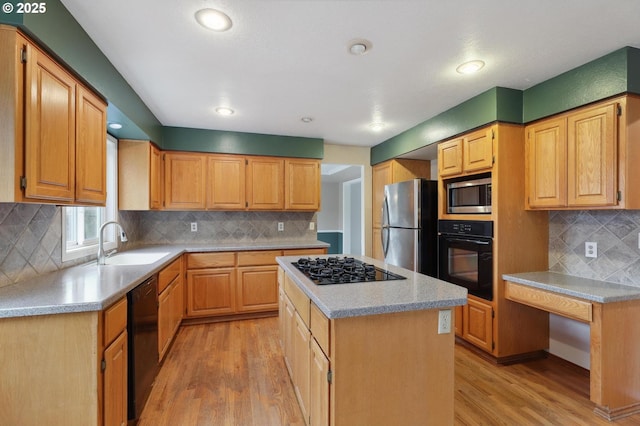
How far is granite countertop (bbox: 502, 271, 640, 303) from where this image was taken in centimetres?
197

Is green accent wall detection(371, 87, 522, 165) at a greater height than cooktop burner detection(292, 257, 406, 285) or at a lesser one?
greater

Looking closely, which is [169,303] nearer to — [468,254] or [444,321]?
[444,321]

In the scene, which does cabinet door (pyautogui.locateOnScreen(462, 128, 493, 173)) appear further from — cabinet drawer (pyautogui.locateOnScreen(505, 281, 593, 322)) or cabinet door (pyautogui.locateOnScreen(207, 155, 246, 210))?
cabinet door (pyautogui.locateOnScreen(207, 155, 246, 210))

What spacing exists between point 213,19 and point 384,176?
3.19m

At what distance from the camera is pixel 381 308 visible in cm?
135

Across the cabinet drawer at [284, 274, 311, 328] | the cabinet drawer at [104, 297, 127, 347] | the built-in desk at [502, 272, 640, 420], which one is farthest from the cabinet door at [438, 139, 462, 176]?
the cabinet drawer at [104, 297, 127, 347]

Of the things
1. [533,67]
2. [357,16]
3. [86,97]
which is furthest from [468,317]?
[86,97]

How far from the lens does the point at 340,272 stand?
204 cm

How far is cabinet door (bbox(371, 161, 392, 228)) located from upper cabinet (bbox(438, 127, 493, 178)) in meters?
1.19

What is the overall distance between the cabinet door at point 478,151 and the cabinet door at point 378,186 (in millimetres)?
1479

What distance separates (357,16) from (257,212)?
3059 millimetres

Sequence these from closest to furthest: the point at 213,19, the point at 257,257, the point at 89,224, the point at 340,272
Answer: the point at 213,19 → the point at 340,272 → the point at 89,224 → the point at 257,257

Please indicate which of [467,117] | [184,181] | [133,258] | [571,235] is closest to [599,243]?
[571,235]

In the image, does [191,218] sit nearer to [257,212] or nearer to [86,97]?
[257,212]
